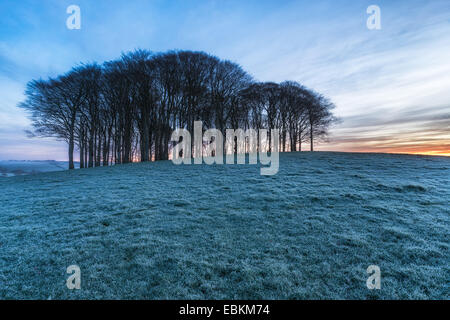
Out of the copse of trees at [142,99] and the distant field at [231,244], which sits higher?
the copse of trees at [142,99]

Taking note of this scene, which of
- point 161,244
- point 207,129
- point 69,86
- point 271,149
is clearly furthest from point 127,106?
point 161,244

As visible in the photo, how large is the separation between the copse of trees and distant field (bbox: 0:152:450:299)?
20.9m

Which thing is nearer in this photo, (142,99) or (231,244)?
(231,244)

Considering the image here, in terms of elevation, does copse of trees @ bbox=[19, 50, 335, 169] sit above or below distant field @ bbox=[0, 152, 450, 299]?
above

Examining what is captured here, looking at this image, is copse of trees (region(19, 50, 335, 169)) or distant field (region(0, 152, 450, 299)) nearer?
distant field (region(0, 152, 450, 299))

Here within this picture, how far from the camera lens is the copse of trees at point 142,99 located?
84.3ft

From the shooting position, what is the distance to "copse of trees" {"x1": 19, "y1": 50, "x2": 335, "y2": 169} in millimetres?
25703

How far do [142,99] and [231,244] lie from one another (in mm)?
28321

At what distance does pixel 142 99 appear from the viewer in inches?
1126

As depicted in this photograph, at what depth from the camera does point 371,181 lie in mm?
11883

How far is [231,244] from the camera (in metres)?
5.24

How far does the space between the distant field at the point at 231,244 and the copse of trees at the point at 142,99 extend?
20.9 metres

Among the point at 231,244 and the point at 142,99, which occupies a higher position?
the point at 142,99
